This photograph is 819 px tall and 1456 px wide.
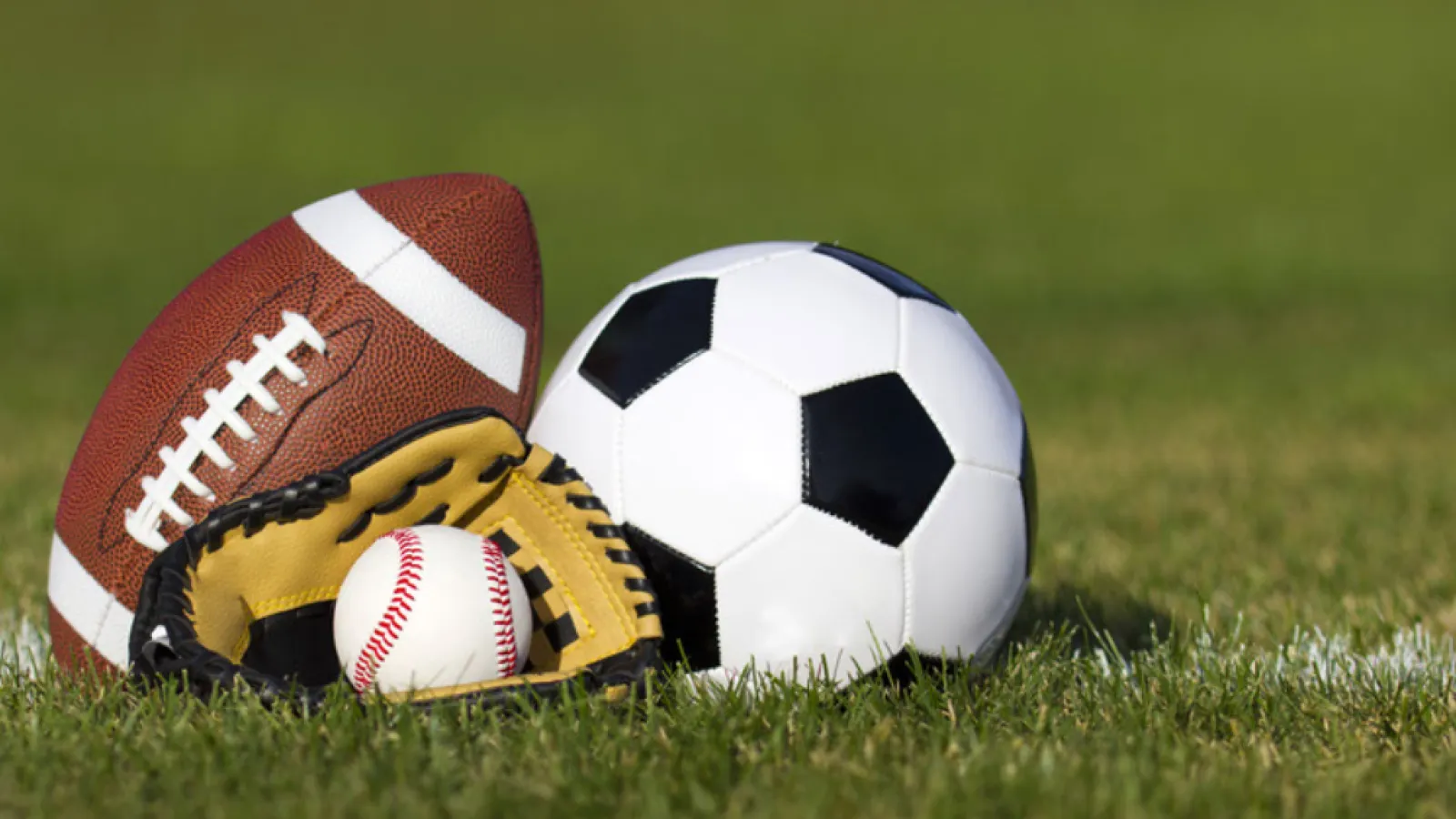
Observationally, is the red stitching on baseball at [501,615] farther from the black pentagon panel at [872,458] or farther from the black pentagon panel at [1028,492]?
the black pentagon panel at [1028,492]

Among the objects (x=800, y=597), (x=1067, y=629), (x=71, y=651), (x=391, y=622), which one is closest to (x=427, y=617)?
(x=391, y=622)

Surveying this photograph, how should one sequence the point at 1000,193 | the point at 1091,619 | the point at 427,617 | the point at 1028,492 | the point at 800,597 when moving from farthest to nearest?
the point at 1000,193 → the point at 1091,619 → the point at 1028,492 → the point at 800,597 → the point at 427,617

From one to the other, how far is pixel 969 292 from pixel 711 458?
12669 mm

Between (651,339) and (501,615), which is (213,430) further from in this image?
(651,339)

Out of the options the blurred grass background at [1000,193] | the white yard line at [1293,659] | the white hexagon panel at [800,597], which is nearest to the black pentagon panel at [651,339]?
the white hexagon panel at [800,597]

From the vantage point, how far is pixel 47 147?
70.4 feet

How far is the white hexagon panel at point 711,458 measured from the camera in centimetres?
298

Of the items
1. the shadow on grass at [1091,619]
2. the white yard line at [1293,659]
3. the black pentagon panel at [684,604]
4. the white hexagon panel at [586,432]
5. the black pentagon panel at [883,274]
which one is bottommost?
the shadow on grass at [1091,619]

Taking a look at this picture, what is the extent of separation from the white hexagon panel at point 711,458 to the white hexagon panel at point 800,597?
0.05 metres

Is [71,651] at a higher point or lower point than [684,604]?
lower

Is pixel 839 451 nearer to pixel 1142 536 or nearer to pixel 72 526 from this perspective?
pixel 72 526

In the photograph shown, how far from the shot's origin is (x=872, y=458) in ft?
9.92

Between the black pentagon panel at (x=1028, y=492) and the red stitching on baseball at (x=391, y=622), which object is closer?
the red stitching on baseball at (x=391, y=622)

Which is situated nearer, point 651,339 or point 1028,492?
point 651,339
